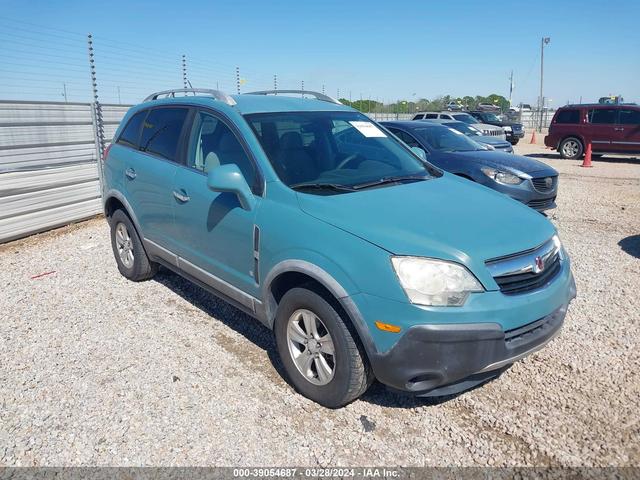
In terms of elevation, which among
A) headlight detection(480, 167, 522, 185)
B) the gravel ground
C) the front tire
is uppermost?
headlight detection(480, 167, 522, 185)

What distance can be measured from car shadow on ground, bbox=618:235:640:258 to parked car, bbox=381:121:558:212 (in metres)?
1.06

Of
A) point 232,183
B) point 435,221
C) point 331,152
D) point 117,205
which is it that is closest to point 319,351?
point 435,221

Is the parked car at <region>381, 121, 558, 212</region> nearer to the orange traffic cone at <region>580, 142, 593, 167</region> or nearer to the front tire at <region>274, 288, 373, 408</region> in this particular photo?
the front tire at <region>274, 288, 373, 408</region>

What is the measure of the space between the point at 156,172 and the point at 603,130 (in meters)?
16.3

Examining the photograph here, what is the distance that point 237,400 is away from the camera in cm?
313

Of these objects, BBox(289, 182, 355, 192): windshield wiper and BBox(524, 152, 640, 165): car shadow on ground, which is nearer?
BBox(289, 182, 355, 192): windshield wiper

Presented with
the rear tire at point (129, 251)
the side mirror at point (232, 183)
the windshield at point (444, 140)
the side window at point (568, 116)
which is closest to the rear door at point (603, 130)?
the side window at point (568, 116)

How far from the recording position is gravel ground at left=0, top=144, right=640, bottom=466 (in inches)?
106

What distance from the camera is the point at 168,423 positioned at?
9.56ft

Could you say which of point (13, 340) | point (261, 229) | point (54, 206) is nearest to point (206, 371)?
point (261, 229)

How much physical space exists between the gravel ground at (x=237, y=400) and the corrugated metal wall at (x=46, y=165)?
255cm

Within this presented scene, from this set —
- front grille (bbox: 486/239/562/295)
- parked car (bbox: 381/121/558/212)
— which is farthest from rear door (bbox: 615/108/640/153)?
front grille (bbox: 486/239/562/295)

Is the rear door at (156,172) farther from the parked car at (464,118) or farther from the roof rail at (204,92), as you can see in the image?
the parked car at (464,118)

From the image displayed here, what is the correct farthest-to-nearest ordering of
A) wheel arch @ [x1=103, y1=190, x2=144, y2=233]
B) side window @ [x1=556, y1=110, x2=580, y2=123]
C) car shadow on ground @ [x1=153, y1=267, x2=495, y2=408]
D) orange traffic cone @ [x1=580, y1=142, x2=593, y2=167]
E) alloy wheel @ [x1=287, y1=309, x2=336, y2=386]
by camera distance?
side window @ [x1=556, y1=110, x2=580, y2=123]
orange traffic cone @ [x1=580, y1=142, x2=593, y2=167]
wheel arch @ [x1=103, y1=190, x2=144, y2=233]
car shadow on ground @ [x1=153, y1=267, x2=495, y2=408]
alloy wheel @ [x1=287, y1=309, x2=336, y2=386]
